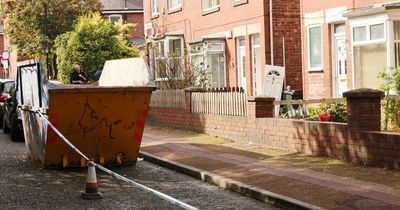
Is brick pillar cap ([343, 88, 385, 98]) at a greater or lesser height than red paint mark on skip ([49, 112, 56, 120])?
greater

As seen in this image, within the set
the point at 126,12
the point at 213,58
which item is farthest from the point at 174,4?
the point at 126,12

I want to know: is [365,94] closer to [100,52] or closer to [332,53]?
[332,53]

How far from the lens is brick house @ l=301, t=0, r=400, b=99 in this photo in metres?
17.5

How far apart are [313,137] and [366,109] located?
1625mm

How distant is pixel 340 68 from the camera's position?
20312mm

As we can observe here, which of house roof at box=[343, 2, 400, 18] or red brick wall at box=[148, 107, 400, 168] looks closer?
red brick wall at box=[148, 107, 400, 168]

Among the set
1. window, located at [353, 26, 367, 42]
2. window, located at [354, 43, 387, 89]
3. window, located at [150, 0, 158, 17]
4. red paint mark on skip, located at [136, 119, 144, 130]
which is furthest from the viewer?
window, located at [150, 0, 158, 17]

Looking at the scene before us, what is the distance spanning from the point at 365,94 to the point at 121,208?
4.74m

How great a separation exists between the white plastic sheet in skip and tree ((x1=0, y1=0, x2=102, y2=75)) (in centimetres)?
2313

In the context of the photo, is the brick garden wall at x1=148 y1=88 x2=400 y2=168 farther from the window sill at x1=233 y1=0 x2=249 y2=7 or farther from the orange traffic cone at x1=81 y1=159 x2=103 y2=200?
the window sill at x1=233 y1=0 x2=249 y2=7

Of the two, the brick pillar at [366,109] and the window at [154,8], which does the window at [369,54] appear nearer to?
the brick pillar at [366,109]

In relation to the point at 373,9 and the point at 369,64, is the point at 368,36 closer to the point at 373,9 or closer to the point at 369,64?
the point at 369,64

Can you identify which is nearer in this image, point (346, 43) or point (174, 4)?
point (346, 43)

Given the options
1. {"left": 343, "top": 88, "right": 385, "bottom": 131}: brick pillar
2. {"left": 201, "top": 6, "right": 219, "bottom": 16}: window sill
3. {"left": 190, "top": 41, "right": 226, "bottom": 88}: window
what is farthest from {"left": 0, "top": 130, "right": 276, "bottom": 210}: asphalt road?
{"left": 201, "top": 6, "right": 219, "bottom": 16}: window sill
